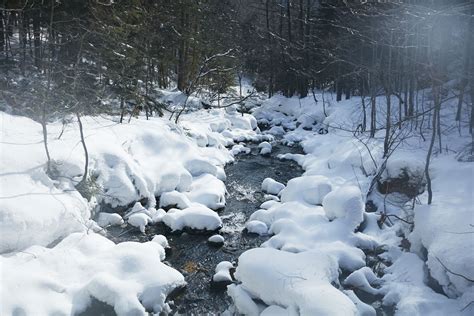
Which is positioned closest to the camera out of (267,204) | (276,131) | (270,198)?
(267,204)

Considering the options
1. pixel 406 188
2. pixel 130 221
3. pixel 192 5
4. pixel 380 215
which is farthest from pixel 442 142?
pixel 192 5

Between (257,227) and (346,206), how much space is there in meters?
1.98

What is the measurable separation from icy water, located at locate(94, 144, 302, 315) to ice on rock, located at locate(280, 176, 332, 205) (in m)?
0.86

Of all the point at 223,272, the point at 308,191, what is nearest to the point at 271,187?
the point at 308,191

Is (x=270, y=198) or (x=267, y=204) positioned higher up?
(x=267, y=204)

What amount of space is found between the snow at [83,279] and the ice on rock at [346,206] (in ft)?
12.4

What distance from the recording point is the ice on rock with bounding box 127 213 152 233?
8.05 metres

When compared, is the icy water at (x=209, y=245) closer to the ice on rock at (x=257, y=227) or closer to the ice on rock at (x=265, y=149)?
the ice on rock at (x=257, y=227)

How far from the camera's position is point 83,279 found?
557 cm

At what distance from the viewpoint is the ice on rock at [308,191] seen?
9602 millimetres

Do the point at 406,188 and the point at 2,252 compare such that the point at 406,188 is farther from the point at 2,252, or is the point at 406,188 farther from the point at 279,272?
the point at 2,252

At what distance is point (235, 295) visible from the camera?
5777 millimetres

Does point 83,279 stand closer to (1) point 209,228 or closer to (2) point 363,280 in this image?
(1) point 209,228

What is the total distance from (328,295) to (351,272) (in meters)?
1.91
